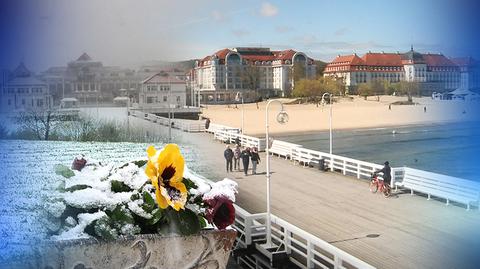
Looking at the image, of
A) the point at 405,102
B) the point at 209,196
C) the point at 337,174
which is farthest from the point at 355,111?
the point at 209,196

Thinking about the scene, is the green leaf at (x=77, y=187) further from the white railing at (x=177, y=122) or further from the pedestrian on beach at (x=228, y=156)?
the pedestrian on beach at (x=228, y=156)

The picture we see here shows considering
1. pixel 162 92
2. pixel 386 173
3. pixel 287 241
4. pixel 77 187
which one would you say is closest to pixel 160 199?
pixel 77 187

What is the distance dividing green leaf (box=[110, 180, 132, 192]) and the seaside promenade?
1.51 metres

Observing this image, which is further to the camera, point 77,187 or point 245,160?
point 245,160

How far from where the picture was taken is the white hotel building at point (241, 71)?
2.45 meters

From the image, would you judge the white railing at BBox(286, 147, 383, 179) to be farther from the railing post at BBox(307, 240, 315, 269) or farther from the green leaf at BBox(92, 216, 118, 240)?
the green leaf at BBox(92, 216, 118, 240)

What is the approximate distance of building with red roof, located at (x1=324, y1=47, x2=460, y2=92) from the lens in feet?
9.09

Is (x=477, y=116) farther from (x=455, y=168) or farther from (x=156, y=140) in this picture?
(x=156, y=140)

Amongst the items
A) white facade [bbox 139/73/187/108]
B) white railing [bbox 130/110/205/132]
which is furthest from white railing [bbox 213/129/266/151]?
white facade [bbox 139/73/187/108]

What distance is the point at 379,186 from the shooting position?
316cm

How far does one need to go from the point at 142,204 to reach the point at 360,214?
2.12m

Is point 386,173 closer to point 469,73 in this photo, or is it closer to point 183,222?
point 469,73

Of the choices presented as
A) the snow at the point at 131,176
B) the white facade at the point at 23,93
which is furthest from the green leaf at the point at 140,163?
the white facade at the point at 23,93

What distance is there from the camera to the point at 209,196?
2.87ft
